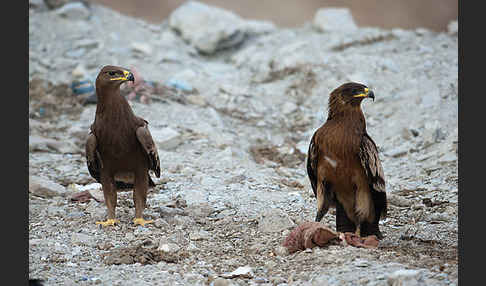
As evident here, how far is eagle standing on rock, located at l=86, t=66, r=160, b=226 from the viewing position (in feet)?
17.5

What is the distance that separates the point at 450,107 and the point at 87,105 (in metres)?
6.32

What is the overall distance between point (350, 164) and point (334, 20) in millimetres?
10915

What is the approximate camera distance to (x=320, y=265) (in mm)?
4211

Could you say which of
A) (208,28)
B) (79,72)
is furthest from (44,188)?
(208,28)

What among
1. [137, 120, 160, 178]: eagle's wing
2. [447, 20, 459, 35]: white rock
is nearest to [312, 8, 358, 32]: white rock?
[447, 20, 459, 35]: white rock

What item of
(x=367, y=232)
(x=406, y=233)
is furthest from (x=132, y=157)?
(x=406, y=233)

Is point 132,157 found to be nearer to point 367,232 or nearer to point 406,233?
point 367,232

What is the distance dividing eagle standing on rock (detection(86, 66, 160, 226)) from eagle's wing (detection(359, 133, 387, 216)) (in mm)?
1968

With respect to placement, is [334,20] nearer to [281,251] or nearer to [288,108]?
[288,108]

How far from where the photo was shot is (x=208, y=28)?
47.6ft

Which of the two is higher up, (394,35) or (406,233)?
(394,35)

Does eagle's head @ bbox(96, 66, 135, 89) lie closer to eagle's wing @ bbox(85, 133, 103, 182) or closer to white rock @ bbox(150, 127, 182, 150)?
eagle's wing @ bbox(85, 133, 103, 182)

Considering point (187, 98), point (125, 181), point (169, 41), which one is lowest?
point (125, 181)

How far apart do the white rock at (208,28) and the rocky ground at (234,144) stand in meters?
0.04
